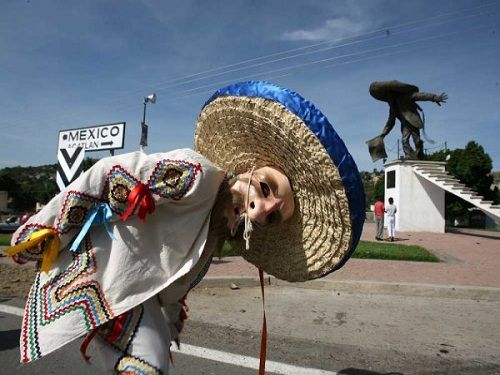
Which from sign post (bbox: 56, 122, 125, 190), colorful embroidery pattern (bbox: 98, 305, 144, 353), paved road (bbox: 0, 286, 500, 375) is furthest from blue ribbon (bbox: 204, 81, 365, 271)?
sign post (bbox: 56, 122, 125, 190)

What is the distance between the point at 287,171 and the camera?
6.52ft

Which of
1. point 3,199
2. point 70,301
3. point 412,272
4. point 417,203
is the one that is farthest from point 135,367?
point 3,199

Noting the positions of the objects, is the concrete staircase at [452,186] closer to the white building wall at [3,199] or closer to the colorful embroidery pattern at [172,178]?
the colorful embroidery pattern at [172,178]

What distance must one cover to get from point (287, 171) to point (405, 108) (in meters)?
20.9

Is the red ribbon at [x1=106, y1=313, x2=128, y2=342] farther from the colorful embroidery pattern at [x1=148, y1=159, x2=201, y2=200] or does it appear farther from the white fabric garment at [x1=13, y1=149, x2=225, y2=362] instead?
the colorful embroidery pattern at [x1=148, y1=159, x2=201, y2=200]

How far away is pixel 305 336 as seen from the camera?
433 cm

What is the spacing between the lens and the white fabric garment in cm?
152

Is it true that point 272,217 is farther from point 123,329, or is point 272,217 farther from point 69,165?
point 69,165

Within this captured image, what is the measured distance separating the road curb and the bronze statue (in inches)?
620

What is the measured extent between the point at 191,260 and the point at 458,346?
3.68 meters

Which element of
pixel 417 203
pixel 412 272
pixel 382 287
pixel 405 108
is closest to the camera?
pixel 382 287

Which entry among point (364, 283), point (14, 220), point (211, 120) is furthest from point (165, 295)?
point (14, 220)

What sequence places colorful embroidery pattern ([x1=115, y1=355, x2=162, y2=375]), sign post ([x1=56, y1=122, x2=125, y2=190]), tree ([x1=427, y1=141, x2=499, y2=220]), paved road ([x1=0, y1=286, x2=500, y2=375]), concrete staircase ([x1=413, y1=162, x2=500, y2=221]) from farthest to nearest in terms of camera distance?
tree ([x1=427, y1=141, x2=499, y2=220]) < concrete staircase ([x1=413, y1=162, x2=500, y2=221]) < sign post ([x1=56, y1=122, x2=125, y2=190]) < paved road ([x1=0, y1=286, x2=500, y2=375]) < colorful embroidery pattern ([x1=115, y1=355, x2=162, y2=375])

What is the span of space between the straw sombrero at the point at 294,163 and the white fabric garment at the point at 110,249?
40 cm
